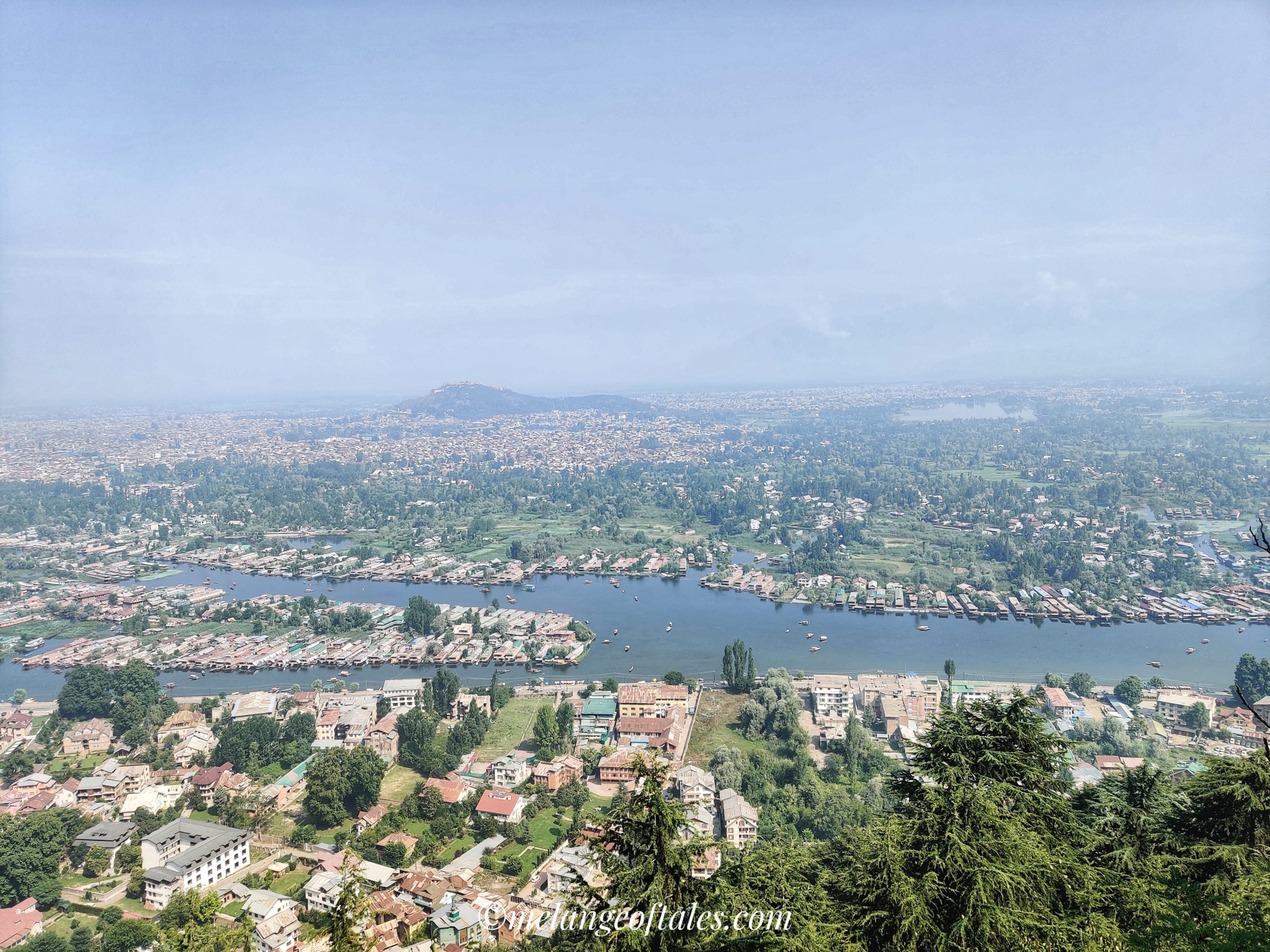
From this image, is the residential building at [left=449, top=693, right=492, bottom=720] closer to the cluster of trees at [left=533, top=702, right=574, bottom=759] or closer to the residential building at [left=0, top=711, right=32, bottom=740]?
the cluster of trees at [left=533, top=702, right=574, bottom=759]

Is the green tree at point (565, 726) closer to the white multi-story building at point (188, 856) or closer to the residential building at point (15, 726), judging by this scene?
the white multi-story building at point (188, 856)

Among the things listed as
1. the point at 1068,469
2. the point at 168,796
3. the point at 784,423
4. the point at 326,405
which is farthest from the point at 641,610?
the point at 326,405

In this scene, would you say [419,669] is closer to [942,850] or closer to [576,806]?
[576,806]

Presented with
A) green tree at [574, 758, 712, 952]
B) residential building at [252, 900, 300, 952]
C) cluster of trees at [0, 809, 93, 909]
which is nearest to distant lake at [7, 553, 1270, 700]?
cluster of trees at [0, 809, 93, 909]

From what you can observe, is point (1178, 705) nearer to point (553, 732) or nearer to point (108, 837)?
point (553, 732)

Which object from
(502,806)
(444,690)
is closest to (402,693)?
(444,690)

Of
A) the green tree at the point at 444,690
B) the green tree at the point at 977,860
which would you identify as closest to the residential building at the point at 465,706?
the green tree at the point at 444,690
